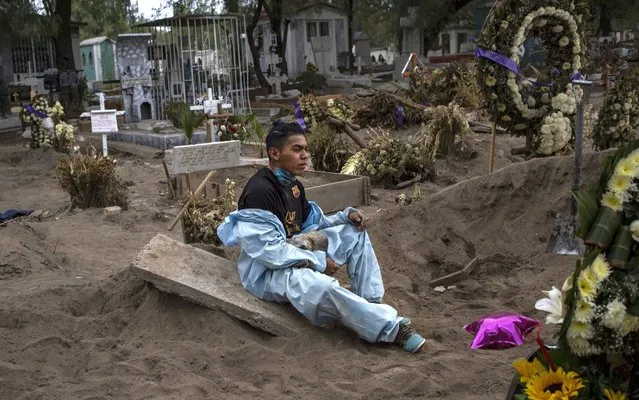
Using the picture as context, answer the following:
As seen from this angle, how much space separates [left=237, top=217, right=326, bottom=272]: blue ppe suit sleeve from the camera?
487 centimetres

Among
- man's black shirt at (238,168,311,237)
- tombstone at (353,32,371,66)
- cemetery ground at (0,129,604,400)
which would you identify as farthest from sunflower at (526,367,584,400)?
tombstone at (353,32,371,66)

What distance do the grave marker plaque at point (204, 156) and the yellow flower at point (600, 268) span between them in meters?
6.58

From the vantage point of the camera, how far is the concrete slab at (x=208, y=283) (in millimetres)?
4977

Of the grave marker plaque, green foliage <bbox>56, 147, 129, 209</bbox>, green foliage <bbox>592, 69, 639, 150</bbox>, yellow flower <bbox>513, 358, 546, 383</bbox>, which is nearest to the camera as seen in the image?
yellow flower <bbox>513, 358, 546, 383</bbox>

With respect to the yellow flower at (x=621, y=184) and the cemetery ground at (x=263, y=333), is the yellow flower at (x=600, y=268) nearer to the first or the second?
the yellow flower at (x=621, y=184)

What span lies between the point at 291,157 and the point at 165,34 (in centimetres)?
1748

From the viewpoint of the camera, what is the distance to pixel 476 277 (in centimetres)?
655

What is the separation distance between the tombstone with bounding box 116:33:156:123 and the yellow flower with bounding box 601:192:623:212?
1819 centimetres

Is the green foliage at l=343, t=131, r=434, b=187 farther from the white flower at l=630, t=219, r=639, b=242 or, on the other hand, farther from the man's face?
the white flower at l=630, t=219, r=639, b=242

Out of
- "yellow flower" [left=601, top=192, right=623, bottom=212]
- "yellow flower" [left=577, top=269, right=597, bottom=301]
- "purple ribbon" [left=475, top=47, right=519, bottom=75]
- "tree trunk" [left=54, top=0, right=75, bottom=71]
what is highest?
"tree trunk" [left=54, top=0, right=75, bottom=71]

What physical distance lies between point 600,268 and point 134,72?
1836 centimetres

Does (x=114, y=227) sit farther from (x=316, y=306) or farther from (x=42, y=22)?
(x=42, y=22)

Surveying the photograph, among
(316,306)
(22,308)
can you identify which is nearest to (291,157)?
(316,306)

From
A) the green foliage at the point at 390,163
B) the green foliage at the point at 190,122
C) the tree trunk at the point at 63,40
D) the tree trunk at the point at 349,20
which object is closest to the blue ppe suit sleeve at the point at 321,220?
the green foliage at the point at 390,163
